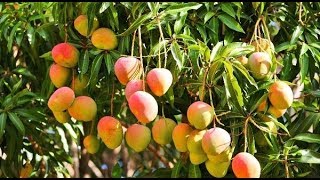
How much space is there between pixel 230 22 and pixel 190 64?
0.58 feet

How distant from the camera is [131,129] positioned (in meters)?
1.26

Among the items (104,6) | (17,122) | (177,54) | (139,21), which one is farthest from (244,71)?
(17,122)

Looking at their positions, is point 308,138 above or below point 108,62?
below

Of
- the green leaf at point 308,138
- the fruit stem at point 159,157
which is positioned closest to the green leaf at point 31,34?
the green leaf at point 308,138

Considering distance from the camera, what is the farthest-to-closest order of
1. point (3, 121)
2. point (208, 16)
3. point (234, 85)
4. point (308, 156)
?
point (3, 121) < point (208, 16) < point (308, 156) < point (234, 85)

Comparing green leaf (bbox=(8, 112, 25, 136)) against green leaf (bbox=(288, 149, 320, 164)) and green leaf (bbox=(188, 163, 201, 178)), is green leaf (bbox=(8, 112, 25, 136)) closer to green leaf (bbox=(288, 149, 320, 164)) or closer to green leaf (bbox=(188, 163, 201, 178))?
green leaf (bbox=(188, 163, 201, 178))

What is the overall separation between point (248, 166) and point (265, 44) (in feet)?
1.12

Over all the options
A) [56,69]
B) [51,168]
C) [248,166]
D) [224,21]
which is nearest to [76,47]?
[56,69]

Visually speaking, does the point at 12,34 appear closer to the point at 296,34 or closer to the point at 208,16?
the point at 208,16

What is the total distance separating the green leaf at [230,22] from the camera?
1374 mm

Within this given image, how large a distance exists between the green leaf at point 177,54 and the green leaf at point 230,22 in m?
0.20

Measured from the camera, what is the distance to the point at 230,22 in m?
1.39

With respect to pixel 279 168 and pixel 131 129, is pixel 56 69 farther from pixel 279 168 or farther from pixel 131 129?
pixel 279 168

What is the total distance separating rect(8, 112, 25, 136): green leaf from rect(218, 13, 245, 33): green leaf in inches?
22.5
